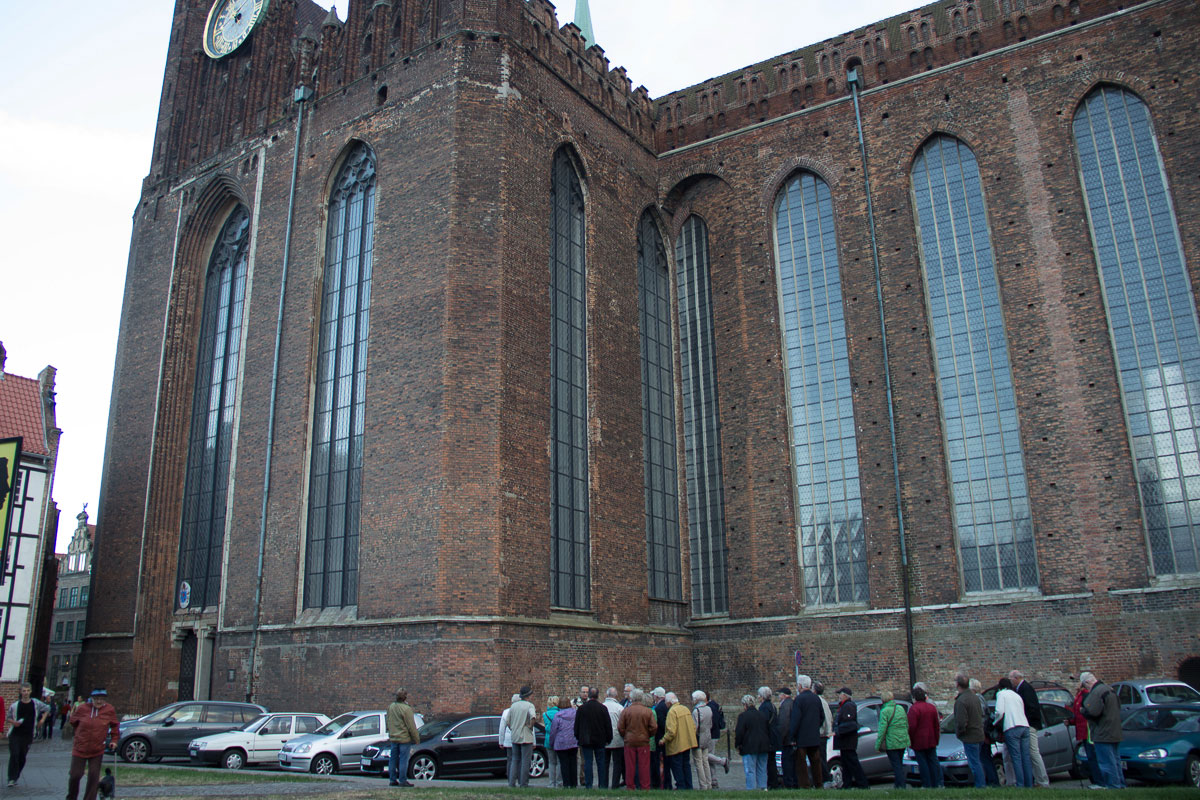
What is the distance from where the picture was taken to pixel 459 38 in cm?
2277

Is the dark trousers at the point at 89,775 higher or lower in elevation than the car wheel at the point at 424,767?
higher

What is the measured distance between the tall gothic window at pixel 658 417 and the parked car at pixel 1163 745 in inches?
490

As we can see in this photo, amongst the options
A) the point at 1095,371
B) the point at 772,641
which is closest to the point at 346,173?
the point at 772,641

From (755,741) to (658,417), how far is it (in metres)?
14.4

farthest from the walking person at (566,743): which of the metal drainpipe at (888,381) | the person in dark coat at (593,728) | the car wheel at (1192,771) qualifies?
the metal drainpipe at (888,381)

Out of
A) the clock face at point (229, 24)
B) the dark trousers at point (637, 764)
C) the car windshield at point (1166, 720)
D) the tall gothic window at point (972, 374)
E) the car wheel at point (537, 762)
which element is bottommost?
the car wheel at point (537, 762)

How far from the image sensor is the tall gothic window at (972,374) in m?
21.6

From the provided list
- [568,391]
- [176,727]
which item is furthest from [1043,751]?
[176,727]

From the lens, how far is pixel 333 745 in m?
16.2

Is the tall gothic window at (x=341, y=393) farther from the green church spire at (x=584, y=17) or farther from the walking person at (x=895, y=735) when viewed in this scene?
the green church spire at (x=584, y=17)

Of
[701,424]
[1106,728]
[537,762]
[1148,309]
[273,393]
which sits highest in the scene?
[1148,309]

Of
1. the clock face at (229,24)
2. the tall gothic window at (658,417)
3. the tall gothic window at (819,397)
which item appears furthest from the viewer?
the clock face at (229,24)

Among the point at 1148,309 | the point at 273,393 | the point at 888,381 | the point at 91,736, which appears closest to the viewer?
the point at 91,736

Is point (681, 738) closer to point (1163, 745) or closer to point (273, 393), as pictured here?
point (1163, 745)
